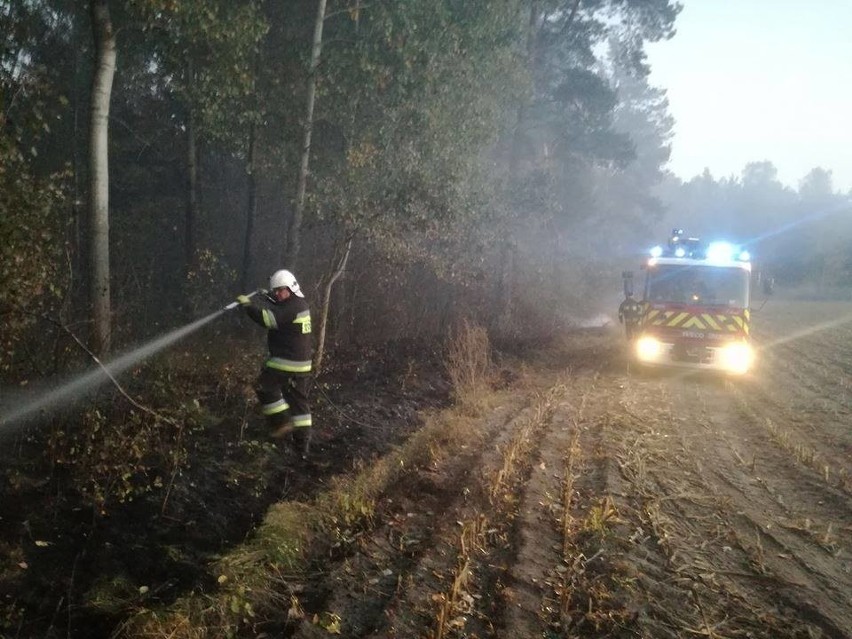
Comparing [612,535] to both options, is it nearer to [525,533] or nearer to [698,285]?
[525,533]

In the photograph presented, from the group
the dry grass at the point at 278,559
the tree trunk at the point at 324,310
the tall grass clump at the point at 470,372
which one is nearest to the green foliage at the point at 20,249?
the dry grass at the point at 278,559

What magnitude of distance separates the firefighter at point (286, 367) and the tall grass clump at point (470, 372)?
259cm

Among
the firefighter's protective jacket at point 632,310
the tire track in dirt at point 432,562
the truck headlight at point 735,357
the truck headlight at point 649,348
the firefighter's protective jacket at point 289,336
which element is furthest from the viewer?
the firefighter's protective jacket at point 632,310

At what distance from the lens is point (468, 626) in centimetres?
354

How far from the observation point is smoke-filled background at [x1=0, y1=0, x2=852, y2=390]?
21.6 ft

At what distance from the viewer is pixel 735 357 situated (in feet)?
35.7

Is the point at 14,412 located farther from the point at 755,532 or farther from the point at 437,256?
the point at 437,256

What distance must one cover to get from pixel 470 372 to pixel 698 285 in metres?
4.96

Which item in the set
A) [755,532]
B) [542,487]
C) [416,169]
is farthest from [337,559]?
[416,169]

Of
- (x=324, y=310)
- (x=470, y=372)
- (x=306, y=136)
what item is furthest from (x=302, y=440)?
(x=306, y=136)

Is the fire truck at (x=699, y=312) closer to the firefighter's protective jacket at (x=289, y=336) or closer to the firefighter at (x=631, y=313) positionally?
the firefighter at (x=631, y=313)

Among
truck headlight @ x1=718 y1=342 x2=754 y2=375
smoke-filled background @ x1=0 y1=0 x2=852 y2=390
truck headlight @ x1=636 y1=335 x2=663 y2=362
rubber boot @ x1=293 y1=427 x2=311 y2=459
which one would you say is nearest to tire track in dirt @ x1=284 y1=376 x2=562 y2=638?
rubber boot @ x1=293 y1=427 x2=311 y2=459

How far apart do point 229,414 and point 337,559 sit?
3.33 metres

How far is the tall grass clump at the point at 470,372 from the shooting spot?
8664mm
